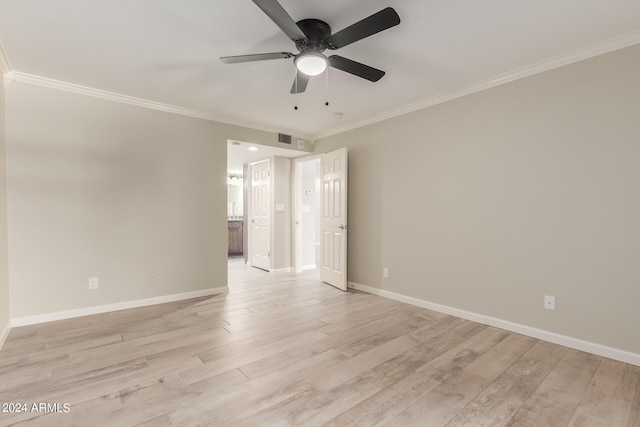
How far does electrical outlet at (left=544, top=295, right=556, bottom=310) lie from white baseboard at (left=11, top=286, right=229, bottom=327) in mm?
3843

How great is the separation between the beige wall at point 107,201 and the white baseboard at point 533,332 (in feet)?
9.18

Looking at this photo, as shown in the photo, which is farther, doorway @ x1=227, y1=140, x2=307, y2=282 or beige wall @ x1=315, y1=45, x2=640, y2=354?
doorway @ x1=227, y1=140, x2=307, y2=282

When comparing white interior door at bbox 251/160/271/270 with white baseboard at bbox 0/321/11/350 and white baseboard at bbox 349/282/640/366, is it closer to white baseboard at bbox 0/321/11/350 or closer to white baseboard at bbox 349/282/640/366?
white baseboard at bbox 349/282/640/366

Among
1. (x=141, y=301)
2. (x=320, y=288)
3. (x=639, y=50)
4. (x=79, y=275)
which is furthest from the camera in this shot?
Answer: (x=320, y=288)

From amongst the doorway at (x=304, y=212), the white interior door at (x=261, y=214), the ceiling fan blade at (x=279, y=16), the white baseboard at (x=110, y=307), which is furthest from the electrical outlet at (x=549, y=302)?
the white interior door at (x=261, y=214)

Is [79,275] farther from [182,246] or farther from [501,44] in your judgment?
[501,44]

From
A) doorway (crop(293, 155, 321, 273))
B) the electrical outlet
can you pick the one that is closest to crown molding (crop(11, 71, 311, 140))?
doorway (crop(293, 155, 321, 273))

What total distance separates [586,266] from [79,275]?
199 inches

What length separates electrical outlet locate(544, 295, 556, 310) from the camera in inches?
110

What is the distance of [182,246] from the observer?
404 cm

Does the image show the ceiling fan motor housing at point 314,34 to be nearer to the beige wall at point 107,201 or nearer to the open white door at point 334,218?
the open white door at point 334,218

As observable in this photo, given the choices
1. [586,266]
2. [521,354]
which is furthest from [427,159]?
[521,354]

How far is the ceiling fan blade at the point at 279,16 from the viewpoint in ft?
5.35

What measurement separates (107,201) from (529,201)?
4.56 metres
